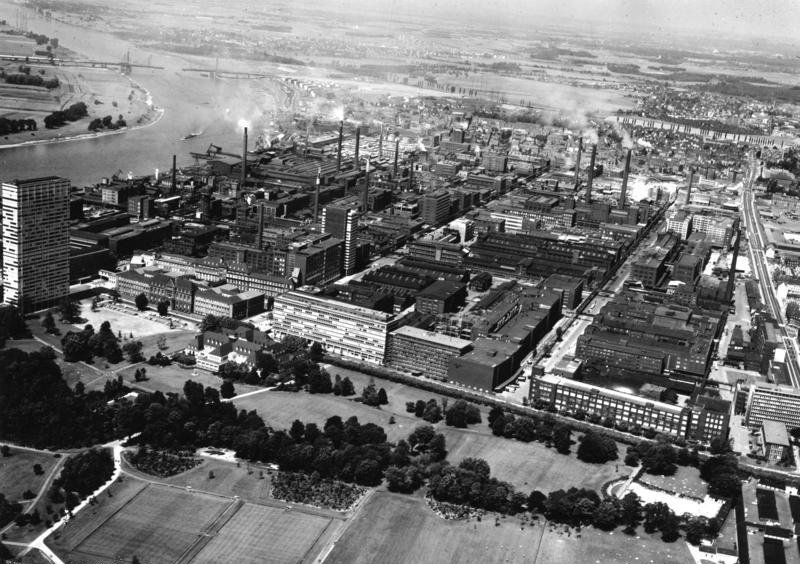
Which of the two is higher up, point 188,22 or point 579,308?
point 188,22

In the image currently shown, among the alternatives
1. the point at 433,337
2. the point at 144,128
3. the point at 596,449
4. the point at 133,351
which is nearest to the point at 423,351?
the point at 433,337

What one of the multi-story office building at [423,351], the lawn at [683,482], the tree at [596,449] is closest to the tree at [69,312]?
the multi-story office building at [423,351]

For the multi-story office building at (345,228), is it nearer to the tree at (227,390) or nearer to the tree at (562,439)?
the tree at (227,390)

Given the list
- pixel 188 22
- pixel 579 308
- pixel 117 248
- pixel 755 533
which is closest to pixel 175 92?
pixel 188 22

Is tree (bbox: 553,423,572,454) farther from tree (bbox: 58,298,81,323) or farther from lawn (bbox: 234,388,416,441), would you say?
tree (bbox: 58,298,81,323)

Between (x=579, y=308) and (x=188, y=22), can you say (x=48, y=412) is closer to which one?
(x=579, y=308)

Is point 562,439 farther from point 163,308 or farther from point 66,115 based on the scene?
point 66,115
